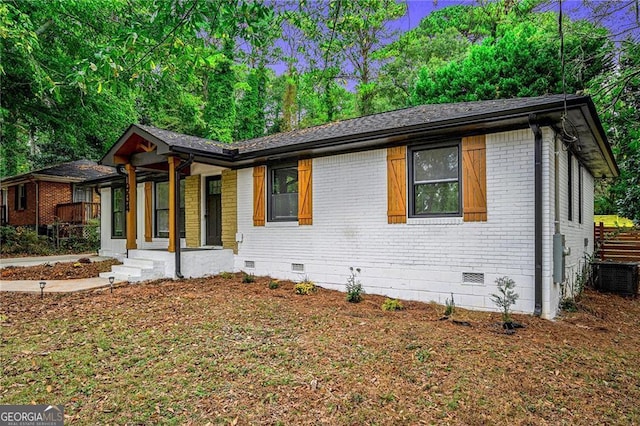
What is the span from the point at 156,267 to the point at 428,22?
20.2 metres

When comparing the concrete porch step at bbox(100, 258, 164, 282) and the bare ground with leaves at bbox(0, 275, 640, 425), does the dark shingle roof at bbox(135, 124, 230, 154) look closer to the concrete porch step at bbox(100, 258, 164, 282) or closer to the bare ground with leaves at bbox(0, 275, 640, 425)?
the concrete porch step at bbox(100, 258, 164, 282)

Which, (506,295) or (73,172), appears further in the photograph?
(73,172)

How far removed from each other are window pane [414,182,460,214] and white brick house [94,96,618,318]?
0.02 m

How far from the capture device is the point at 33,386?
3.36m

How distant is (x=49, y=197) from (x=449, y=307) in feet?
65.9

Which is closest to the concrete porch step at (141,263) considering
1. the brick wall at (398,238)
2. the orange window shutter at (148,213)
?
the brick wall at (398,238)

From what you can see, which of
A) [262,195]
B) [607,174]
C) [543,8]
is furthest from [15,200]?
[607,174]

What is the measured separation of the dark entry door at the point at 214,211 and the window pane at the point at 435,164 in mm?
5628

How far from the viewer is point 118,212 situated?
13.7m

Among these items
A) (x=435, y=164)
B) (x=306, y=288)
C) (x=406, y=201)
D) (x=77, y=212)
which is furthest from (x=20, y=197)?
(x=435, y=164)

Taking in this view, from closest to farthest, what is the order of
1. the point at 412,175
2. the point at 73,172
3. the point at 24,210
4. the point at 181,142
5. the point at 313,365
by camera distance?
the point at 313,365 → the point at 412,175 → the point at 181,142 → the point at 24,210 → the point at 73,172

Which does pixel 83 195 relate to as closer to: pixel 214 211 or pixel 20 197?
pixel 20 197

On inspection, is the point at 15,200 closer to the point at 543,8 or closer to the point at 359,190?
the point at 359,190

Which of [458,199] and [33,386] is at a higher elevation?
[458,199]
